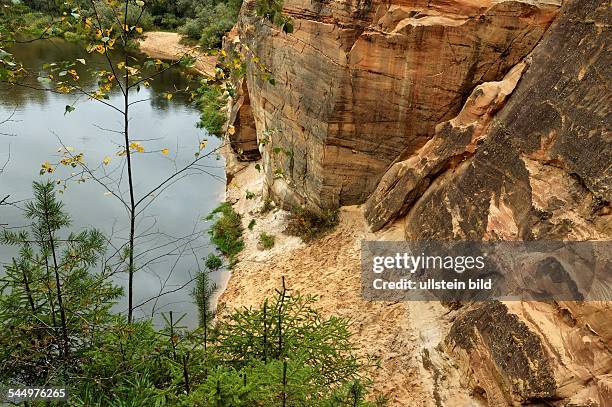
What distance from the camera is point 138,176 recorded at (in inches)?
699

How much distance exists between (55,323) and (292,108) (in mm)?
9543

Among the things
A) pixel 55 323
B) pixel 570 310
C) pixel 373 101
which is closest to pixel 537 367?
pixel 570 310

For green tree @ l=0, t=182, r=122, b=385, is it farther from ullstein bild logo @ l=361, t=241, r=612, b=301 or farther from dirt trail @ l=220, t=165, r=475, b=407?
ullstein bild logo @ l=361, t=241, r=612, b=301

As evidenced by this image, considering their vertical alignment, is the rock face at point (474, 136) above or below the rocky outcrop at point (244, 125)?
below

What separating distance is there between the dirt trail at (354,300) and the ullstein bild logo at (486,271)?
1.04 ft

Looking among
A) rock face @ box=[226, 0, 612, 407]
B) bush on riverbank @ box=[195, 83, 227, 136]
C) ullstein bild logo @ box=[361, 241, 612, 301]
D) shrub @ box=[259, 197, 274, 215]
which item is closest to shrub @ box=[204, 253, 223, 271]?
shrub @ box=[259, 197, 274, 215]

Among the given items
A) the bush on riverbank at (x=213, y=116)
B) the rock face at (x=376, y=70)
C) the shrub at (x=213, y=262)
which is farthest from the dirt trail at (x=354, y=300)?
the bush on riverbank at (x=213, y=116)

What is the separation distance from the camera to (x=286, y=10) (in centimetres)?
1128

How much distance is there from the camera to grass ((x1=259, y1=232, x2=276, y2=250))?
42.2 ft

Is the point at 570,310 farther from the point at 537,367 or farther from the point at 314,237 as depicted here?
the point at 314,237

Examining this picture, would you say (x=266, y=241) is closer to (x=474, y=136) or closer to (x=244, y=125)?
(x=474, y=136)

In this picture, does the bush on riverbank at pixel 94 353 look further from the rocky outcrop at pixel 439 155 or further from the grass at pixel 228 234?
the grass at pixel 228 234

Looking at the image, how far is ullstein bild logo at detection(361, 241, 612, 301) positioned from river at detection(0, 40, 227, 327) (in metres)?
4.02

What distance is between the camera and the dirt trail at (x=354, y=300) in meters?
7.64
